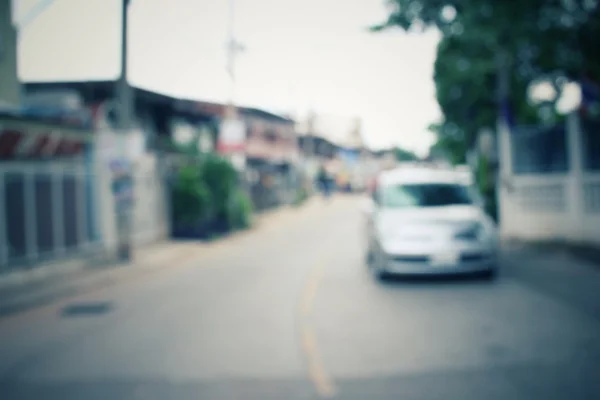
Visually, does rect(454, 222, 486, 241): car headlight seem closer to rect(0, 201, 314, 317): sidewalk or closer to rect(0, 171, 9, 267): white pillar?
rect(0, 201, 314, 317): sidewalk

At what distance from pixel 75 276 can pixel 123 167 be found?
9.55 ft

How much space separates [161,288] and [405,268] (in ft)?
15.4

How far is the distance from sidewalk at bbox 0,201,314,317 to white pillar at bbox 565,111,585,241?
31.8 feet

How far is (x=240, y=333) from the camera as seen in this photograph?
706 centimetres

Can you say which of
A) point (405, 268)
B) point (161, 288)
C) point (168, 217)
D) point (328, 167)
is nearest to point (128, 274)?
point (161, 288)

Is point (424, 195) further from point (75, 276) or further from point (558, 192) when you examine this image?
point (75, 276)

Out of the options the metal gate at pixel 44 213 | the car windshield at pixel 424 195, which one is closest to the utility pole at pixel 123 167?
the metal gate at pixel 44 213

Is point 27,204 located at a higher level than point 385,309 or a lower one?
higher

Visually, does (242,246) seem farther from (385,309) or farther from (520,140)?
(385,309)

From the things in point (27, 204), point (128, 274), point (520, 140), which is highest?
point (520, 140)

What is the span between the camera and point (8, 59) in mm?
11383

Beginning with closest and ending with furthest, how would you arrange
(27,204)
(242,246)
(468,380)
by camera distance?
(468,380)
(27,204)
(242,246)

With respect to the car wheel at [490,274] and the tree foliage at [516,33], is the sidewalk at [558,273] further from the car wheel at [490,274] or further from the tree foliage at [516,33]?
the tree foliage at [516,33]

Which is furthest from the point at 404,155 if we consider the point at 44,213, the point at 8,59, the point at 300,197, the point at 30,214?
the point at 8,59
